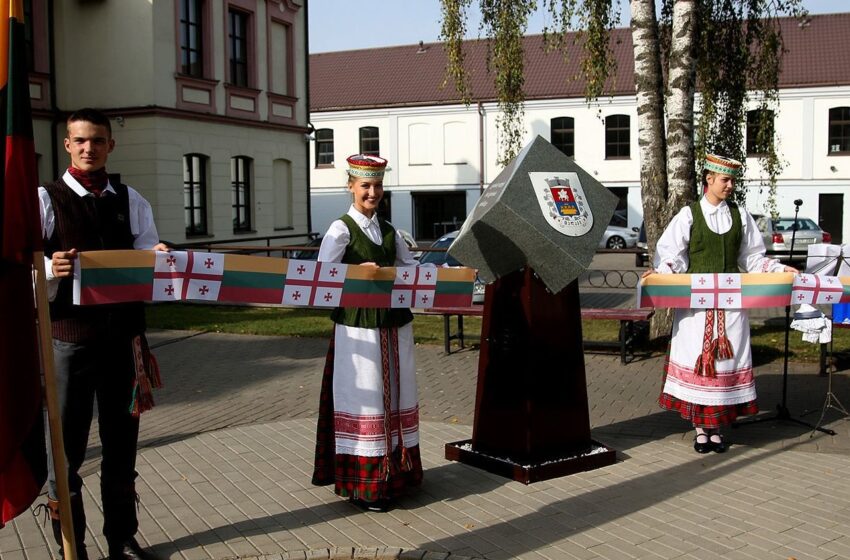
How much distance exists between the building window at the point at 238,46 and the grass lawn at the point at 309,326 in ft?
28.9

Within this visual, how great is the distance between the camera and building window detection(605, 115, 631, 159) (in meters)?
38.8

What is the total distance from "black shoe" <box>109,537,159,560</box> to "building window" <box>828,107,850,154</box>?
3734 centimetres

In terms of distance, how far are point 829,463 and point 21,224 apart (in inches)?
211

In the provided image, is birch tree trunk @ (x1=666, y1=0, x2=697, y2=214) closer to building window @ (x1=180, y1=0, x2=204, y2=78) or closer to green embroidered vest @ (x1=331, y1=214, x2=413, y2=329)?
green embroidered vest @ (x1=331, y1=214, x2=413, y2=329)

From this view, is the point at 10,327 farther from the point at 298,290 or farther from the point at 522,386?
the point at 522,386

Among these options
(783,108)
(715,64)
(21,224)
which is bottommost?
(21,224)

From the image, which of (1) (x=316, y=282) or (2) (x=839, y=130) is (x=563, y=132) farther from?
(1) (x=316, y=282)

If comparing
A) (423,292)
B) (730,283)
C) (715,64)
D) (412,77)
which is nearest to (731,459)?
(730,283)

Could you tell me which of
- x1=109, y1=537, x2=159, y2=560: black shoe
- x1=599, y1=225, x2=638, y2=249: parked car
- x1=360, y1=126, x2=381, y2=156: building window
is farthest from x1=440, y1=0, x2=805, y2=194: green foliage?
x1=360, y1=126, x2=381, y2=156: building window

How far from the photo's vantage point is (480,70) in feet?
137

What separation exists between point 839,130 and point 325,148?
23.4 metres

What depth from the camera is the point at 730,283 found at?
6.11 metres

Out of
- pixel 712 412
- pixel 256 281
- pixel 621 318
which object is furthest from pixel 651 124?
pixel 256 281

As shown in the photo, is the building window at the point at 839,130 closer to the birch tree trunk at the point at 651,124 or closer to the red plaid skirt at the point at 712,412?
the birch tree trunk at the point at 651,124
